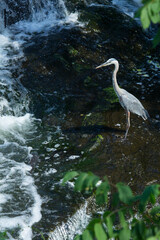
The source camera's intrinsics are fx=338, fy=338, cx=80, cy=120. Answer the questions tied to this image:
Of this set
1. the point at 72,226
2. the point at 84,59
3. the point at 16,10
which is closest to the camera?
the point at 72,226

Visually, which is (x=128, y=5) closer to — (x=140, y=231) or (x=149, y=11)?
(x=149, y=11)

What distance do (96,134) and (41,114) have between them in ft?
4.75

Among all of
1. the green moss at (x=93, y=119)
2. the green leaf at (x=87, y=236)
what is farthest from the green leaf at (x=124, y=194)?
the green moss at (x=93, y=119)

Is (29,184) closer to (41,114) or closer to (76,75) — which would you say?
(41,114)

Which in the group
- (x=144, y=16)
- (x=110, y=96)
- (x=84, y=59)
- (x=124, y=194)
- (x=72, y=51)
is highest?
(x=144, y=16)

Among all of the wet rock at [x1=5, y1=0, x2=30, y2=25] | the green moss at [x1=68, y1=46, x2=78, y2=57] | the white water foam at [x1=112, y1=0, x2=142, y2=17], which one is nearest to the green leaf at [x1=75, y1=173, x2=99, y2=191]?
the green moss at [x1=68, y1=46, x2=78, y2=57]

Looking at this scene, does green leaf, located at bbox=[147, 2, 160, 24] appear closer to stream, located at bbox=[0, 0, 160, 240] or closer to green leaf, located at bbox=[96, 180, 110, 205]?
green leaf, located at bbox=[96, 180, 110, 205]

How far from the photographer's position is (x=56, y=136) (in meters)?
6.55

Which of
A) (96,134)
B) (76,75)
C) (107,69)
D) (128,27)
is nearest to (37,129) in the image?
(96,134)

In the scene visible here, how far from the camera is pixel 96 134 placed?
21.3 feet

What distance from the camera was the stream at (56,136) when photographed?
4723 mm

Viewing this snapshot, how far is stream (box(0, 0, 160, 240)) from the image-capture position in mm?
4723

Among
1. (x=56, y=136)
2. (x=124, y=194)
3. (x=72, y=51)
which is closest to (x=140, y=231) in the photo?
(x=124, y=194)

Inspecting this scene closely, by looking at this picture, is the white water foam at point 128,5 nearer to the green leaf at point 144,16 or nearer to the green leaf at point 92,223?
the green leaf at point 144,16
